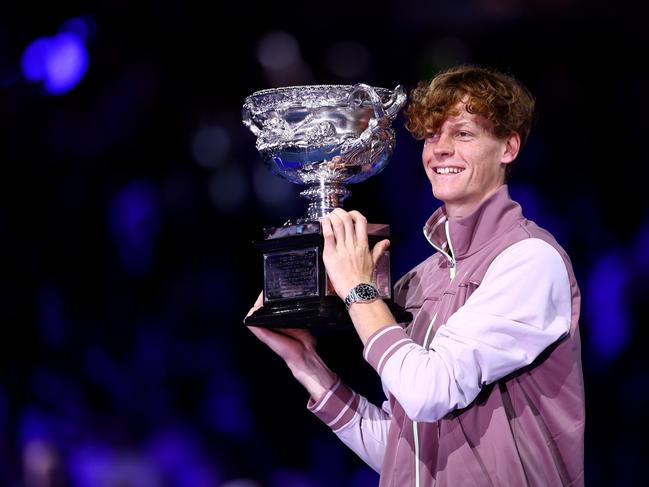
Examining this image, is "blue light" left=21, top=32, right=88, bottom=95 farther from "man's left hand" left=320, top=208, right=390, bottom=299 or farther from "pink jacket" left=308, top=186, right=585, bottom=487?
"pink jacket" left=308, top=186, right=585, bottom=487

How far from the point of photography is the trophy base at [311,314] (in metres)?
1.55

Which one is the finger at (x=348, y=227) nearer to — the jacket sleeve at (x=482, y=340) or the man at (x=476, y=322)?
the man at (x=476, y=322)

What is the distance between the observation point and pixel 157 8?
8.96 ft

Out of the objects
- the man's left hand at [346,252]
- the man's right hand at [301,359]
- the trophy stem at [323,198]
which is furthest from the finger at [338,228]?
the man's right hand at [301,359]

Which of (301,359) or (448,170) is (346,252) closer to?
(448,170)

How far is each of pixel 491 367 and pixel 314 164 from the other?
505 millimetres

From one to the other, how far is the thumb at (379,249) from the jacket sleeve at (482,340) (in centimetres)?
16

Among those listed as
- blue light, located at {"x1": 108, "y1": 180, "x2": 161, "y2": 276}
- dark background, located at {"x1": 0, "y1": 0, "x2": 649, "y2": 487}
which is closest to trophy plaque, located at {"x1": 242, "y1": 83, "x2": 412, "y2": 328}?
dark background, located at {"x1": 0, "y1": 0, "x2": 649, "y2": 487}

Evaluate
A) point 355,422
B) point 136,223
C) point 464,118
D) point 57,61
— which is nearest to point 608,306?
point 355,422

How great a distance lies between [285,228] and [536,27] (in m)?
1.10

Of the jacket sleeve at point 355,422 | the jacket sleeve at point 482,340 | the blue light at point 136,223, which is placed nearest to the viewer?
the jacket sleeve at point 482,340

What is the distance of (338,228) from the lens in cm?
155

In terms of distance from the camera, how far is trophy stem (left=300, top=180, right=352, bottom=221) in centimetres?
170

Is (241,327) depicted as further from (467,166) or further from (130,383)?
(467,166)
